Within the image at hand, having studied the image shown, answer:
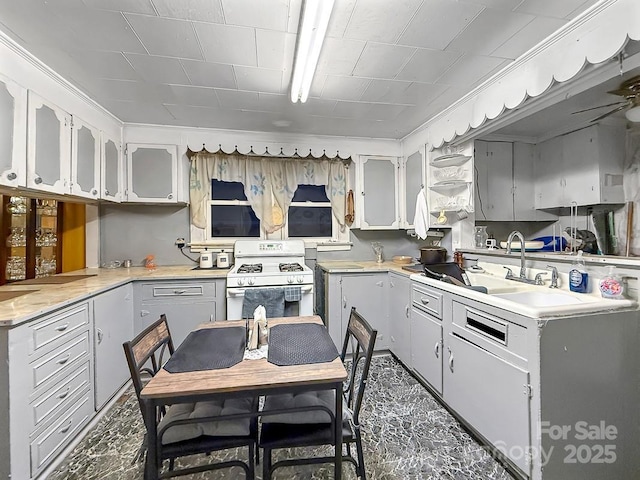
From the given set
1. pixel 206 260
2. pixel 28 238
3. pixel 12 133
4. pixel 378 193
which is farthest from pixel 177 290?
pixel 378 193

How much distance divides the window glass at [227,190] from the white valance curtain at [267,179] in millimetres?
75

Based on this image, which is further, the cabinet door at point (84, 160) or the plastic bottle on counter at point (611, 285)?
the cabinet door at point (84, 160)

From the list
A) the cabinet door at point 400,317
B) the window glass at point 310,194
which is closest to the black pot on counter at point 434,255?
the cabinet door at point 400,317

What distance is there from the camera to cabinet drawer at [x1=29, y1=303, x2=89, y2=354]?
1.52 metres

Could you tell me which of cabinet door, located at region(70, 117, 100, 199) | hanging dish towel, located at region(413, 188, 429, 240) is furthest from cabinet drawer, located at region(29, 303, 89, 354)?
hanging dish towel, located at region(413, 188, 429, 240)

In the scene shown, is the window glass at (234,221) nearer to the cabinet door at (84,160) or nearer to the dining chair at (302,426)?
the cabinet door at (84,160)

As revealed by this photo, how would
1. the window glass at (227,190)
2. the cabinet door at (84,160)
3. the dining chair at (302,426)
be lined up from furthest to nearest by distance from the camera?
the window glass at (227,190)
the cabinet door at (84,160)
the dining chair at (302,426)

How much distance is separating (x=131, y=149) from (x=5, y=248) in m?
1.33

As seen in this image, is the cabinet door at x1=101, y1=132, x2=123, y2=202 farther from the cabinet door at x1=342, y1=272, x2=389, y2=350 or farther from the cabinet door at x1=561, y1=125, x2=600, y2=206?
the cabinet door at x1=561, y1=125, x2=600, y2=206

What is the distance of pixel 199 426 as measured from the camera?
1.24 m

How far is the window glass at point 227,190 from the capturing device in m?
3.44

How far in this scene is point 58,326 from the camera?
1.68m

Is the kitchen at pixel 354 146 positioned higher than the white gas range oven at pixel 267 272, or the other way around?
the kitchen at pixel 354 146

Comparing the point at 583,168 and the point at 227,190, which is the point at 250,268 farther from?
the point at 583,168
